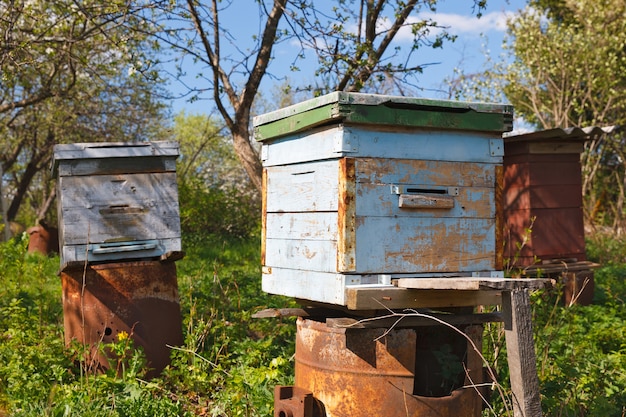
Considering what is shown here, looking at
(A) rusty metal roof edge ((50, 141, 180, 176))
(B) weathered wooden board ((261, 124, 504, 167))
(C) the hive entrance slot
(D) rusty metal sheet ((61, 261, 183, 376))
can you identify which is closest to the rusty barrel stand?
(C) the hive entrance slot

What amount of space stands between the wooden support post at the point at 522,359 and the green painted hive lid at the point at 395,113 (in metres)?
1.04

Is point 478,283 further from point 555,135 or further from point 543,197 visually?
point 543,197

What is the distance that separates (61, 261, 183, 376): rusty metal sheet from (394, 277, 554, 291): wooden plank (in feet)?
9.30

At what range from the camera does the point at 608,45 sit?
730 inches

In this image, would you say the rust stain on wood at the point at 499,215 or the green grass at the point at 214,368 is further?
the green grass at the point at 214,368

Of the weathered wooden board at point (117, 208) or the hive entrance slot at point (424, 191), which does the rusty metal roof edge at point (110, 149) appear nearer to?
the weathered wooden board at point (117, 208)

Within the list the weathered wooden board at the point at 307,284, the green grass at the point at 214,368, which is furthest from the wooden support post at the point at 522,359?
the green grass at the point at 214,368

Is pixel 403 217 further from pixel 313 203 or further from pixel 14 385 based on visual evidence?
pixel 14 385

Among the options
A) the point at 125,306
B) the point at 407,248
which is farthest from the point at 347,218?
the point at 125,306

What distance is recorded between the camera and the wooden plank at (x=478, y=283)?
355 cm

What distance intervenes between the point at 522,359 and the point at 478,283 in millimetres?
405

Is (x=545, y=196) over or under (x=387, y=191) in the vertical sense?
over

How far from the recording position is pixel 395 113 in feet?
13.1

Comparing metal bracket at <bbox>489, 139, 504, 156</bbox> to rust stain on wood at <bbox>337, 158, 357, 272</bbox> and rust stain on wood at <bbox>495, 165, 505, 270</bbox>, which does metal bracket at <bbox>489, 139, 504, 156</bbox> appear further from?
rust stain on wood at <bbox>337, 158, 357, 272</bbox>
